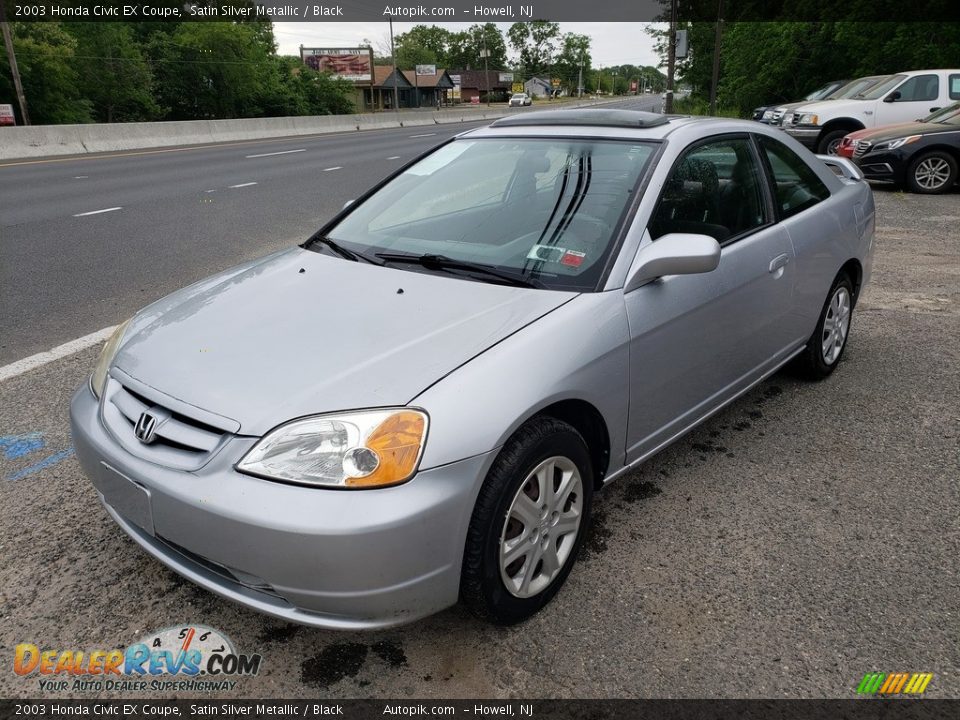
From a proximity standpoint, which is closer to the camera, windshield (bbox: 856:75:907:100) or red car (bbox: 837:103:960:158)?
red car (bbox: 837:103:960:158)

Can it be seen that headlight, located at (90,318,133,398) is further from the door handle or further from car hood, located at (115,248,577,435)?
the door handle

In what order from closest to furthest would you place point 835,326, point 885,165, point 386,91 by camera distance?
point 835,326, point 885,165, point 386,91

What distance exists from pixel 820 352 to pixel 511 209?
7.04 feet

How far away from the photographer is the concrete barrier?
18656 mm

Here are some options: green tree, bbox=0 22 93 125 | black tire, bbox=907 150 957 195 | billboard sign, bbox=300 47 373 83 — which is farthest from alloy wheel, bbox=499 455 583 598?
billboard sign, bbox=300 47 373 83

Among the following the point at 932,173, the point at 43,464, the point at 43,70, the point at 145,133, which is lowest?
the point at 43,464

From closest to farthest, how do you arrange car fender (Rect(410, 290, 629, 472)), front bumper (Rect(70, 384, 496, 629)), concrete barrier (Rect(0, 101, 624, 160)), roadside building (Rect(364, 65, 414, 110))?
1. front bumper (Rect(70, 384, 496, 629))
2. car fender (Rect(410, 290, 629, 472))
3. concrete barrier (Rect(0, 101, 624, 160))
4. roadside building (Rect(364, 65, 414, 110))

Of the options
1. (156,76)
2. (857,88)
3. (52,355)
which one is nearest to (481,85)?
(156,76)

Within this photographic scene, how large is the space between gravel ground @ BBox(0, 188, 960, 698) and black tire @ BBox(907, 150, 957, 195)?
31.0ft

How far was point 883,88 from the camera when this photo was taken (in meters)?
14.8

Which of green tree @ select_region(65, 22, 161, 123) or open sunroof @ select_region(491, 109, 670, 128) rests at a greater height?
green tree @ select_region(65, 22, 161, 123)

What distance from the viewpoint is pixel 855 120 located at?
14594 mm

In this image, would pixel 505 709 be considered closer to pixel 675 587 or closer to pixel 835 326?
pixel 675 587

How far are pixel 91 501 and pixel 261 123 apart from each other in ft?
88.2
